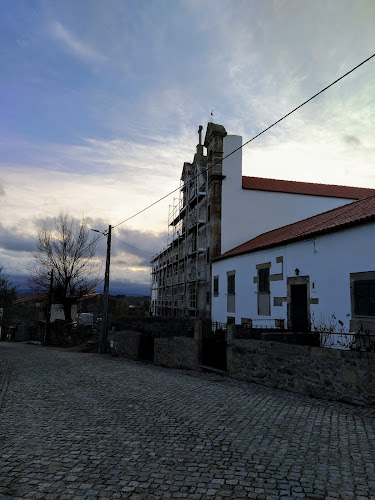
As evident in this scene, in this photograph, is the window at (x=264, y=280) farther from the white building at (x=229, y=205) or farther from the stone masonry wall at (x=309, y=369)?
the white building at (x=229, y=205)

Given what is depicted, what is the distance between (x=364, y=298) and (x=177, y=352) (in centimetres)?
772

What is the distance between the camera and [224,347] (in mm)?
13281

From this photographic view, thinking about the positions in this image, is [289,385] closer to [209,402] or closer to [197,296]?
[209,402]

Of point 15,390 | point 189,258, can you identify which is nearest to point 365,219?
point 15,390

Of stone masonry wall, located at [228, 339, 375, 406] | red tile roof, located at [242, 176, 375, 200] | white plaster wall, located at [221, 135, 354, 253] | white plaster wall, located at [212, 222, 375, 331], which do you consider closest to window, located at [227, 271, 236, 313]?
white plaster wall, located at [212, 222, 375, 331]

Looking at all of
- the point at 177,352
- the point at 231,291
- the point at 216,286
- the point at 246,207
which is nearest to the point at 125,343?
the point at 177,352

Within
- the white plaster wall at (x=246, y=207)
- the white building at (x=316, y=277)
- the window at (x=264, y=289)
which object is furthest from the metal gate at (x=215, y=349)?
the white plaster wall at (x=246, y=207)

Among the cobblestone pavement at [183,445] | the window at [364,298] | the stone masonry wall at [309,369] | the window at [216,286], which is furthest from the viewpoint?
the window at [216,286]

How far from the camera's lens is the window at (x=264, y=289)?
17.6 metres

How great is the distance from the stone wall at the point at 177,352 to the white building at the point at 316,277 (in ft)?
13.8

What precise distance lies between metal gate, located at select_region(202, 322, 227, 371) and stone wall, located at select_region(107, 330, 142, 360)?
541cm

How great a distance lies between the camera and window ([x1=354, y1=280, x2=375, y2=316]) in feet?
37.0

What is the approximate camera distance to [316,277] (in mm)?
13945

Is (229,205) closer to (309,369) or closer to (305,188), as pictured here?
(305,188)
